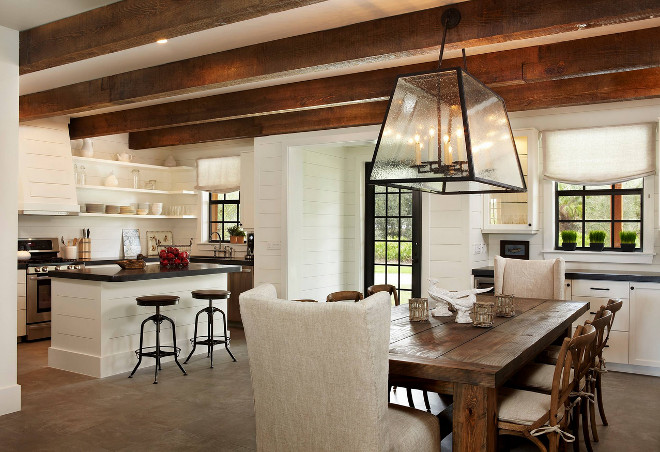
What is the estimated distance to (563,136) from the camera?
626cm

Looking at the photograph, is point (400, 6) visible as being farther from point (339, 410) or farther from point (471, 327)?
point (339, 410)

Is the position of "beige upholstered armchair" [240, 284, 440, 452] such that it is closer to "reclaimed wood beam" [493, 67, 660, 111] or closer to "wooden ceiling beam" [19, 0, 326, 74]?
"wooden ceiling beam" [19, 0, 326, 74]

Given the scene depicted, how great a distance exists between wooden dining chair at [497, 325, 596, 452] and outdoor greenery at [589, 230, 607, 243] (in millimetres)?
3686

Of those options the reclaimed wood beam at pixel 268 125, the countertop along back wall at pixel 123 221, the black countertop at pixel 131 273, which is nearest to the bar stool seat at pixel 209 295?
the black countertop at pixel 131 273

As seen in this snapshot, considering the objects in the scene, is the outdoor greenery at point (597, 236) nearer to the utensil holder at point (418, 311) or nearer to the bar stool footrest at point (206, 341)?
the utensil holder at point (418, 311)

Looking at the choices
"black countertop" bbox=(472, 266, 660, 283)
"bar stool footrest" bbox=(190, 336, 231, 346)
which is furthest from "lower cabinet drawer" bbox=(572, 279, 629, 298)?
"bar stool footrest" bbox=(190, 336, 231, 346)

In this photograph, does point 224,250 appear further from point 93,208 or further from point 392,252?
point 392,252

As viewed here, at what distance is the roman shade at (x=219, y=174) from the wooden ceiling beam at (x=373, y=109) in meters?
0.76

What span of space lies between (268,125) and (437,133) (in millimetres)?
4292

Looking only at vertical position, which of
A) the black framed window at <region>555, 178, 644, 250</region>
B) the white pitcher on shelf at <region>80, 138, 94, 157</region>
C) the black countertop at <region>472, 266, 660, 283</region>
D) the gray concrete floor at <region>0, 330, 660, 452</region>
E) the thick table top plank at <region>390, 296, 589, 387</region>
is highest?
the white pitcher on shelf at <region>80, 138, 94, 157</region>

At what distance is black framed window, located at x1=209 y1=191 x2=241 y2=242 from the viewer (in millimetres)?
8969

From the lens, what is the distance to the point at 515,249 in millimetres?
6578

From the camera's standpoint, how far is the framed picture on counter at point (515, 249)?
6.53m

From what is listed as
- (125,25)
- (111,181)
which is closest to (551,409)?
(125,25)
